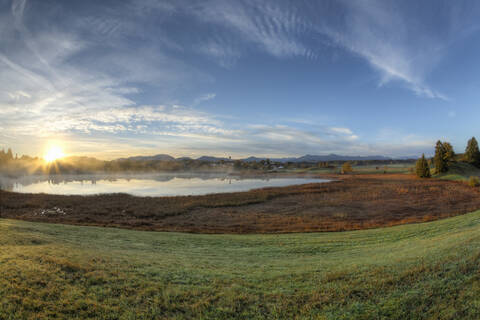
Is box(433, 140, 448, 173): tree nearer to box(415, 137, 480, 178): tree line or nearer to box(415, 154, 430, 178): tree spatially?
box(415, 137, 480, 178): tree line

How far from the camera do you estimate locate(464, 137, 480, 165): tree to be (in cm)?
6280

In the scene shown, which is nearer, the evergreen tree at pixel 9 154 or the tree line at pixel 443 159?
the tree line at pixel 443 159

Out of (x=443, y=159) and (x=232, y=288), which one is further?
(x=443, y=159)

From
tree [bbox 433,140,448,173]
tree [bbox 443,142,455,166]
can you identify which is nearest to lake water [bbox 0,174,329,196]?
tree [bbox 433,140,448,173]

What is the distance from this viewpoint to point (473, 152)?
63219 mm

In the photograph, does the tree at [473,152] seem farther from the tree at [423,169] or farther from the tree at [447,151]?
the tree at [423,169]

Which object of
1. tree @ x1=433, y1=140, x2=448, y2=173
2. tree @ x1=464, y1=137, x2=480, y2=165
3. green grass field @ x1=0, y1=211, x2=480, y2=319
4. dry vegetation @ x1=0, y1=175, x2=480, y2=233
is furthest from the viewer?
tree @ x1=464, y1=137, x2=480, y2=165

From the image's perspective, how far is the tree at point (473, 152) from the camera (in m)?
62.8

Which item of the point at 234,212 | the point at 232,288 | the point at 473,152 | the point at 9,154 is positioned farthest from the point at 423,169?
the point at 9,154

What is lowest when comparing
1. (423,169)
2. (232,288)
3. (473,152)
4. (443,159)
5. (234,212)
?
(234,212)

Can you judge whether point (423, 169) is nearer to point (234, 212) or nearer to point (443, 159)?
point (443, 159)

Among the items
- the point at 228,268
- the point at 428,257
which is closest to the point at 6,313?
the point at 228,268

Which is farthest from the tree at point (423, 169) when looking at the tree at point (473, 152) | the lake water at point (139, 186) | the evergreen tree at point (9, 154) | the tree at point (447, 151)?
the evergreen tree at point (9, 154)

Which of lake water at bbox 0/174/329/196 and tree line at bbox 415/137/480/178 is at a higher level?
tree line at bbox 415/137/480/178
